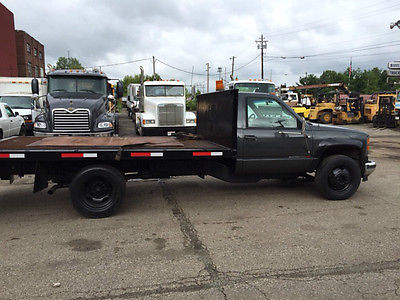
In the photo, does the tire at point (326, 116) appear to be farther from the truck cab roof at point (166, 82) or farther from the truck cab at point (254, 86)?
the truck cab roof at point (166, 82)

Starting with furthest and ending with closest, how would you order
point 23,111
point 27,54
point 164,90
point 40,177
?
point 27,54, point 23,111, point 164,90, point 40,177

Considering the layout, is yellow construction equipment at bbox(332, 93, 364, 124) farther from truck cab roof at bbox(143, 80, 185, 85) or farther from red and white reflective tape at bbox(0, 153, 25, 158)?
red and white reflective tape at bbox(0, 153, 25, 158)

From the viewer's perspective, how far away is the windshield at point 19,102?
15445mm

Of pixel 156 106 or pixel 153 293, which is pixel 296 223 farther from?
pixel 156 106

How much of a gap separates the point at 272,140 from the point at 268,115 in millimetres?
456

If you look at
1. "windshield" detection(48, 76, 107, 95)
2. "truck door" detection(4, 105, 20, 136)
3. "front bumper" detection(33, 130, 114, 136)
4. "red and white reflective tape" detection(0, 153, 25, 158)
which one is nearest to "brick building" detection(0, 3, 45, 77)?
"truck door" detection(4, 105, 20, 136)

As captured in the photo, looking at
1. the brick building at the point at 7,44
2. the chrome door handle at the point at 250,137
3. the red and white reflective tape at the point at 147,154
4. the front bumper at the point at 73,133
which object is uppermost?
the brick building at the point at 7,44

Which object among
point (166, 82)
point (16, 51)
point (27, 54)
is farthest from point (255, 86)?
point (27, 54)

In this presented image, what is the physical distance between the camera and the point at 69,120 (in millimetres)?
9414

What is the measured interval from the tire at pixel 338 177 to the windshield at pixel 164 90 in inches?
366

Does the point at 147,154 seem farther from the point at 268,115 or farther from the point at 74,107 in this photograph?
the point at 74,107

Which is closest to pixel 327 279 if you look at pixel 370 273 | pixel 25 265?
pixel 370 273

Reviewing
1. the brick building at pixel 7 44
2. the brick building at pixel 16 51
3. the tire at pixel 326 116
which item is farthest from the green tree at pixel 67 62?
the tire at pixel 326 116

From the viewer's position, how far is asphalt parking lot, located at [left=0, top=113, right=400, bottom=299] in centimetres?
327
